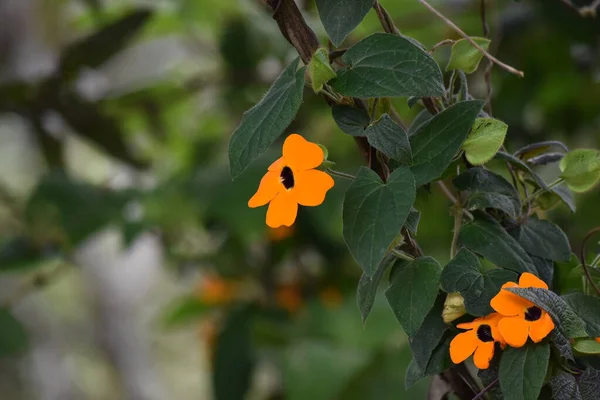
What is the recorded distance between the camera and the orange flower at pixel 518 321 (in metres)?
0.28

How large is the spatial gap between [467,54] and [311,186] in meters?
0.11

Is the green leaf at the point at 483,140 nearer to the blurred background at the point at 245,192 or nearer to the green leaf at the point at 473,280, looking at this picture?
the green leaf at the point at 473,280

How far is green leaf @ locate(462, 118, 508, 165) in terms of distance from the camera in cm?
30

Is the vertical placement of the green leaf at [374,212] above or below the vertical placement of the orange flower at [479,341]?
above

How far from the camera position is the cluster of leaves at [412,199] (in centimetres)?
28

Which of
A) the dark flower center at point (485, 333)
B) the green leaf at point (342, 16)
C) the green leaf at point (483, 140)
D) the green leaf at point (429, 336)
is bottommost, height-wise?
the dark flower center at point (485, 333)

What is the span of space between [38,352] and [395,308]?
11.4 ft

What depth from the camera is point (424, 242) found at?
38.0 inches

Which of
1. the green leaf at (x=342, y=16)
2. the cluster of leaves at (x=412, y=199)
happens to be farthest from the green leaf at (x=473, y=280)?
the green leaf at (x=342, y=16)

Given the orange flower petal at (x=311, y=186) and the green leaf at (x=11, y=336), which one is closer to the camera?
the orange flower petal at (x=311, y=186)

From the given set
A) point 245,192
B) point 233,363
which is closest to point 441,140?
point 245,192

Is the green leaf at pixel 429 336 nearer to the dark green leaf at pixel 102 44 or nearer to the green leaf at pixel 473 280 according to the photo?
the green leaf at pixel 473 280

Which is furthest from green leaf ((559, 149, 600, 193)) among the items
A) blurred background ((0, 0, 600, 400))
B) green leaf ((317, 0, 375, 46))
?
blurred background ((0, 0, 600, 400))

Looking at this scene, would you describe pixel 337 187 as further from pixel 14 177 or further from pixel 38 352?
pixel 14 177
